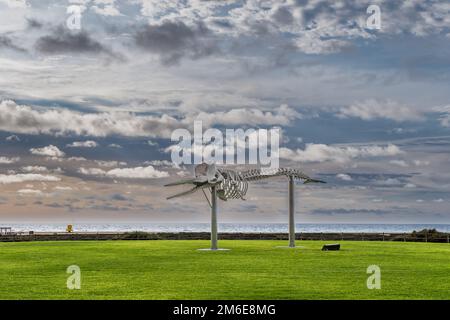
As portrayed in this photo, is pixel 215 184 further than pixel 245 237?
No

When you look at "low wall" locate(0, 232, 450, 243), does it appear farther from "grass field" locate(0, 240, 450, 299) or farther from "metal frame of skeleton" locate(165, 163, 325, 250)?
"grass field" locate(0, 240, 450, 299)

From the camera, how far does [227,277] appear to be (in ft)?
73.5

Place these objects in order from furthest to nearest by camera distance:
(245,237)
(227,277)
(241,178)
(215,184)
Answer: (245,237) → (241,178) → (215,184) → (227,277)

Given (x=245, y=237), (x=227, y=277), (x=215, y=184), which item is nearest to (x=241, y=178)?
(x=215, y=184)

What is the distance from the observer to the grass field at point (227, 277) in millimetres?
18312

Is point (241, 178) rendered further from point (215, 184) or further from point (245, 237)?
point (245, 237)

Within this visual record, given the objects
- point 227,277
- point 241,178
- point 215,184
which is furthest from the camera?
point 241,178

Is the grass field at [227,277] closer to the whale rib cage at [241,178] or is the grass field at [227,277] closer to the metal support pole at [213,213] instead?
the metal support pole at [213,213]

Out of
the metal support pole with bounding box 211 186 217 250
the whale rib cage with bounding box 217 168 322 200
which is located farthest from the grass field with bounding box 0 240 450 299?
the whale rib cage with bounding box 217 168 322 200

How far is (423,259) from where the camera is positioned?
103 feet

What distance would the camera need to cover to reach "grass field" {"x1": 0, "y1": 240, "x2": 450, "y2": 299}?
18.3 m

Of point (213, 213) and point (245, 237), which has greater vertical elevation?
point (213, 213)
